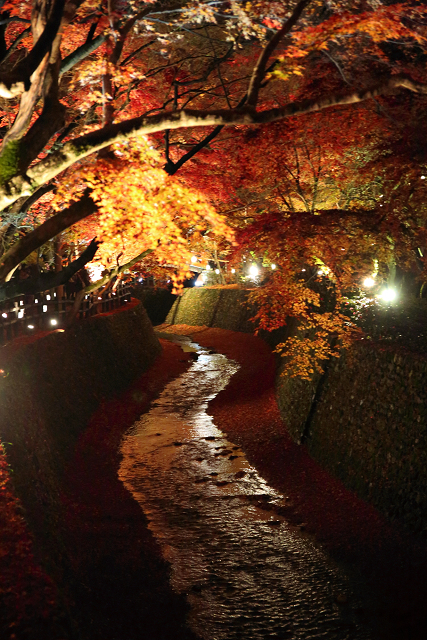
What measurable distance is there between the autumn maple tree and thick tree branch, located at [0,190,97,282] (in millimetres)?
31

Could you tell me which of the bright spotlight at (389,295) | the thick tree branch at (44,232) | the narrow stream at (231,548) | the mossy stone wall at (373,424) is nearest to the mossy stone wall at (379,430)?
the mossy stone wall at (373,424)

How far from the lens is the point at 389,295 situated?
1681cm

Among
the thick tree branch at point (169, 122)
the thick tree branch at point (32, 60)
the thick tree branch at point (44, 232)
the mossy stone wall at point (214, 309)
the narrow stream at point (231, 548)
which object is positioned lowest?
the narrow stream at point (231, 548)

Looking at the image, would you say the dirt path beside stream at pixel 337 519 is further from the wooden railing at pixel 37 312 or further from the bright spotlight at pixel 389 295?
the wooden railing at pixel 37 312

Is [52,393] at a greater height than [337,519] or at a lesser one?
greater

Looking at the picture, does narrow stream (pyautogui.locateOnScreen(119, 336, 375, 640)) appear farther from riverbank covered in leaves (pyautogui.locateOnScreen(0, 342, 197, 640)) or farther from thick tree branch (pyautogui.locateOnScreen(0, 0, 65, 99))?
thick tree branch (pyautogui.locateOnScreen(0, 0, 65, 99))

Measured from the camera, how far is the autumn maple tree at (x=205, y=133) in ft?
27.9

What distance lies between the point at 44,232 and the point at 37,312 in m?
9.12

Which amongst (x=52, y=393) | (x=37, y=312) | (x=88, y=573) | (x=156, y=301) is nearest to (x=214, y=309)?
(x=156, y=301)

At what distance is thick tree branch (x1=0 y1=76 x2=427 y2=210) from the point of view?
8.03m

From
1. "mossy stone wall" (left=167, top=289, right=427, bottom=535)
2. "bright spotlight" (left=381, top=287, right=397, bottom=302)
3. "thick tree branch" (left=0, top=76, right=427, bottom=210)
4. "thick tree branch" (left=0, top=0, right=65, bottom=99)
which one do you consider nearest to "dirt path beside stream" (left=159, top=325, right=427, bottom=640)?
"mossy stone wall" (left=167, top=289, right=427, bottom=535)

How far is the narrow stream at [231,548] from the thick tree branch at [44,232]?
637 centimetres

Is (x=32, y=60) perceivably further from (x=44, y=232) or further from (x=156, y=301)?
(x=156, y=301)

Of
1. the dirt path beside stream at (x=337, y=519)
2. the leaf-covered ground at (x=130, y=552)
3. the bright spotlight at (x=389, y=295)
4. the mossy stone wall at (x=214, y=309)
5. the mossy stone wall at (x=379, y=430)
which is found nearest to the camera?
the leaf-covered ground at (x=130, y=552)
